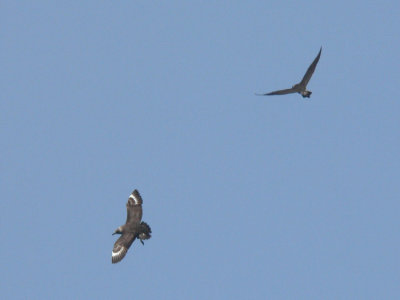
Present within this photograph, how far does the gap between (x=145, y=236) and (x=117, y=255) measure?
6.20 ft

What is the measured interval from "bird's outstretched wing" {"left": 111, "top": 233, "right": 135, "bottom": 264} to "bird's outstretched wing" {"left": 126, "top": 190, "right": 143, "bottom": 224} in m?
0.98

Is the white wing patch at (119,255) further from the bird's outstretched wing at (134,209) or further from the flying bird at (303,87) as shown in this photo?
the flying bird at (303,87)

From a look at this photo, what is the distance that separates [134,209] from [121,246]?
2.56 m

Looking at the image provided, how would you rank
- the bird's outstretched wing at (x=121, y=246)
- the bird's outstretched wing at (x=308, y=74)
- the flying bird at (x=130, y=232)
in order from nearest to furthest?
the bird's outstretched wing at (x=121, y=246), the flying bird at (x=130, y=232), the bird's outstretched wing at (x=308, y=74)

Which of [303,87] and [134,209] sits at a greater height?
[303,87]

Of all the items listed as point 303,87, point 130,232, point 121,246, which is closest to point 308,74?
point 303,87

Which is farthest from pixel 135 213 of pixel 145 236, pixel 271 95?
pixel 271 95

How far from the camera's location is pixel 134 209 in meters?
79.6

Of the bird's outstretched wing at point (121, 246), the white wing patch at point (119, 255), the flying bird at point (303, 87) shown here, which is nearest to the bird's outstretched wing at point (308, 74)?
the flying bird at point (303, 87)

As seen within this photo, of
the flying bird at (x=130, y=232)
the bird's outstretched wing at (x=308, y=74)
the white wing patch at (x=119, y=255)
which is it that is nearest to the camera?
the white wing patch at (x=119, y=255)

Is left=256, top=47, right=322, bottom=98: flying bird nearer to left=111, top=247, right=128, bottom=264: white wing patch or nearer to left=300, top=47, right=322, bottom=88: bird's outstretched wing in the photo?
left=300, top=47, right=322, bottom=88: bird's outstretched wing

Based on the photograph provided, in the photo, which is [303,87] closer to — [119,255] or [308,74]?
[308,74]

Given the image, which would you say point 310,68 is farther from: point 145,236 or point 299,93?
point 145,236

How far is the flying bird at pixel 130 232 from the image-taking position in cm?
7794
